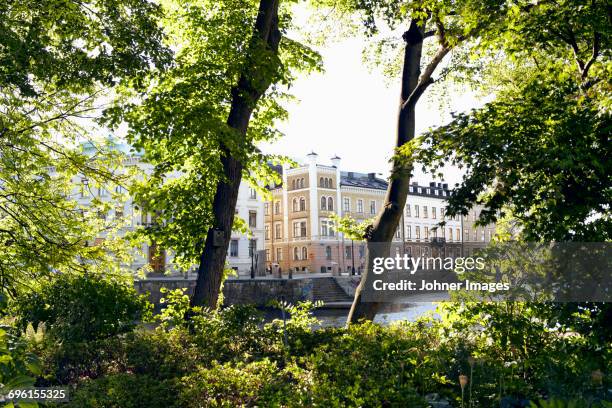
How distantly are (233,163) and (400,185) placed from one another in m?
3.06

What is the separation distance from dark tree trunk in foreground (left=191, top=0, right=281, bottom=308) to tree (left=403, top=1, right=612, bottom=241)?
3.98 m

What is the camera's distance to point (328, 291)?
4975cm

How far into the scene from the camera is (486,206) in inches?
251

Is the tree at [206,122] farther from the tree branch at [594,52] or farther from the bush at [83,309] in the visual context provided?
the tree branch at [594,52]

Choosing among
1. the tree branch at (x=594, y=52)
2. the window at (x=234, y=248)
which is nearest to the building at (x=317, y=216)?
the window at (x=234, y=248)

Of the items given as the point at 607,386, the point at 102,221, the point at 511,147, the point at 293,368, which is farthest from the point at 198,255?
the point at 607,386

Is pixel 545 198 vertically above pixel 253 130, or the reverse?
pixel 253 130

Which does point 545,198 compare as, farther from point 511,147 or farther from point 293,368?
point 293,368

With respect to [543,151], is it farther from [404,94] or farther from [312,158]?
[312,158]

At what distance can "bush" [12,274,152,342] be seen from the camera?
7918mm

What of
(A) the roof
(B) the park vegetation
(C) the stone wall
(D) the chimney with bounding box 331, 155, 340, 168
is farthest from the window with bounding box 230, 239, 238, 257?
(B) the park vegetation

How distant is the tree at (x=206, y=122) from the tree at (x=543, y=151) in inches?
158

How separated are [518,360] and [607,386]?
1.14 metres

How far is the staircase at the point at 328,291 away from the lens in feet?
157
